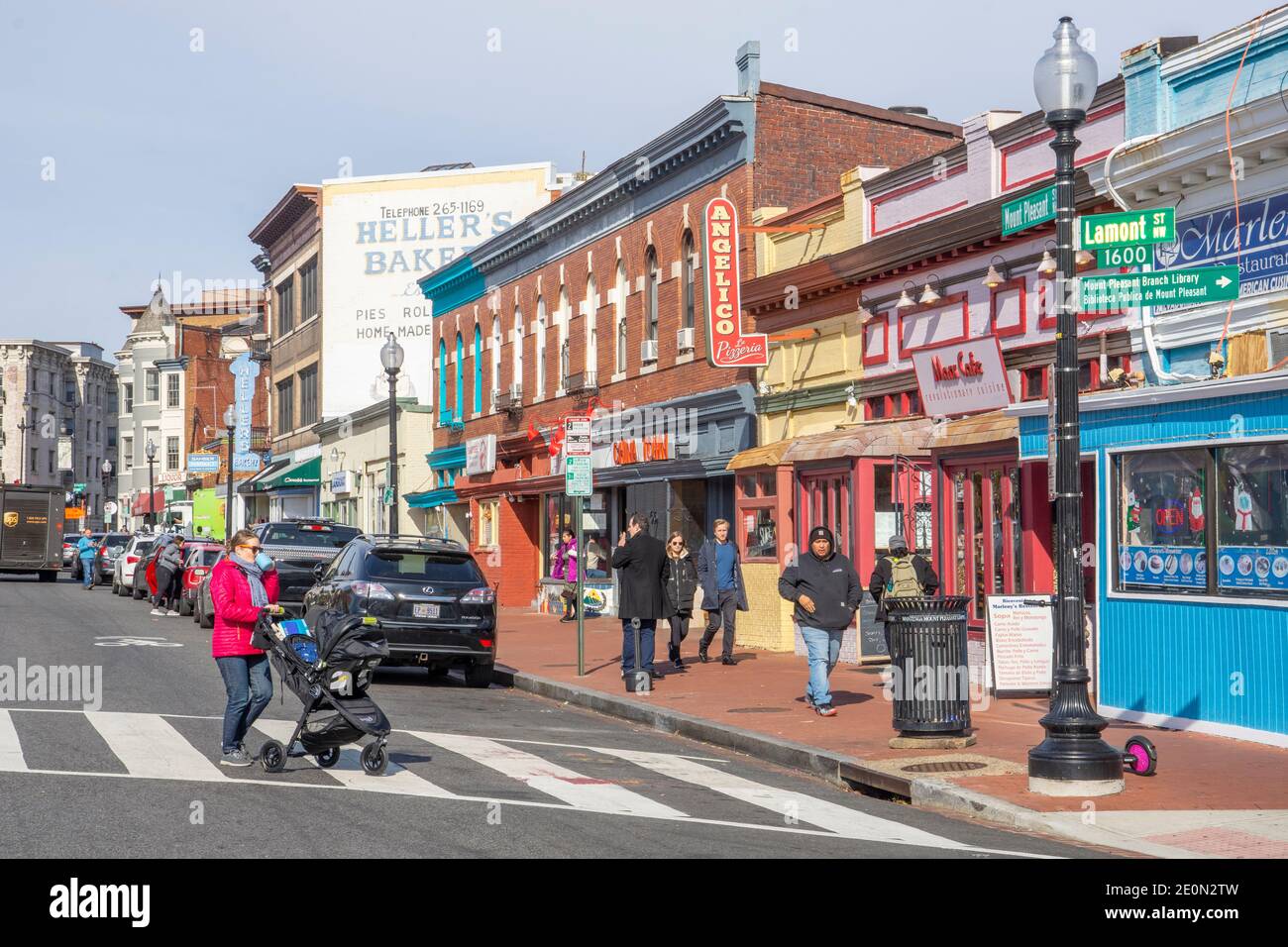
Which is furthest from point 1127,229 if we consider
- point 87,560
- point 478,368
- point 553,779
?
point 87,560

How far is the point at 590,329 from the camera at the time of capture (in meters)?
32.2

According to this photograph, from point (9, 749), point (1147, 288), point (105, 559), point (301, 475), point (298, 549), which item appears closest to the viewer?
point (1147, 288)

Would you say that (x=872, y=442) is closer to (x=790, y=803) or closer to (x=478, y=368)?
(x=790, y=803)

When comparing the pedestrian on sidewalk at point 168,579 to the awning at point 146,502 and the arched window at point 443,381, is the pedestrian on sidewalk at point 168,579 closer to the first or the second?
the arched window at point 443,381

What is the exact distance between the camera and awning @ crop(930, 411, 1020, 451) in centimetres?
1748

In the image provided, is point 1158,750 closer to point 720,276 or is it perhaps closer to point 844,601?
point 844,601

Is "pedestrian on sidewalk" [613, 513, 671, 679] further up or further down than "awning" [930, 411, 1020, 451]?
further down

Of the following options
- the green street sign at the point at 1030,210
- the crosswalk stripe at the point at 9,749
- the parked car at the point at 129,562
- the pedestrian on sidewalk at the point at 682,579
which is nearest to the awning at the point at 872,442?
the pedestrian on sidewalk at the point at 682,579

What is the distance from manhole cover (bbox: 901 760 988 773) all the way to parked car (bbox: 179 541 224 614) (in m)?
20.8

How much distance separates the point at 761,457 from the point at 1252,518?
36.1ft

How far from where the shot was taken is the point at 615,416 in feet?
102

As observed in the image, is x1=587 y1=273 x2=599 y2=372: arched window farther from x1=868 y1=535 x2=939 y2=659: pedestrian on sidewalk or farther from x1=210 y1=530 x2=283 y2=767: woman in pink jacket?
x1=210 y1=530 x2=283 y2=767: woman in pink jacket

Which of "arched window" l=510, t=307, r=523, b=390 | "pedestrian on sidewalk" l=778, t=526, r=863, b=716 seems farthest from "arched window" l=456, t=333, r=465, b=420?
"pedestrian on sidewalk" l=778, t=526, r=863, b=716

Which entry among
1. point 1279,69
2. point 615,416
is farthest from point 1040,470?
point 615,416
